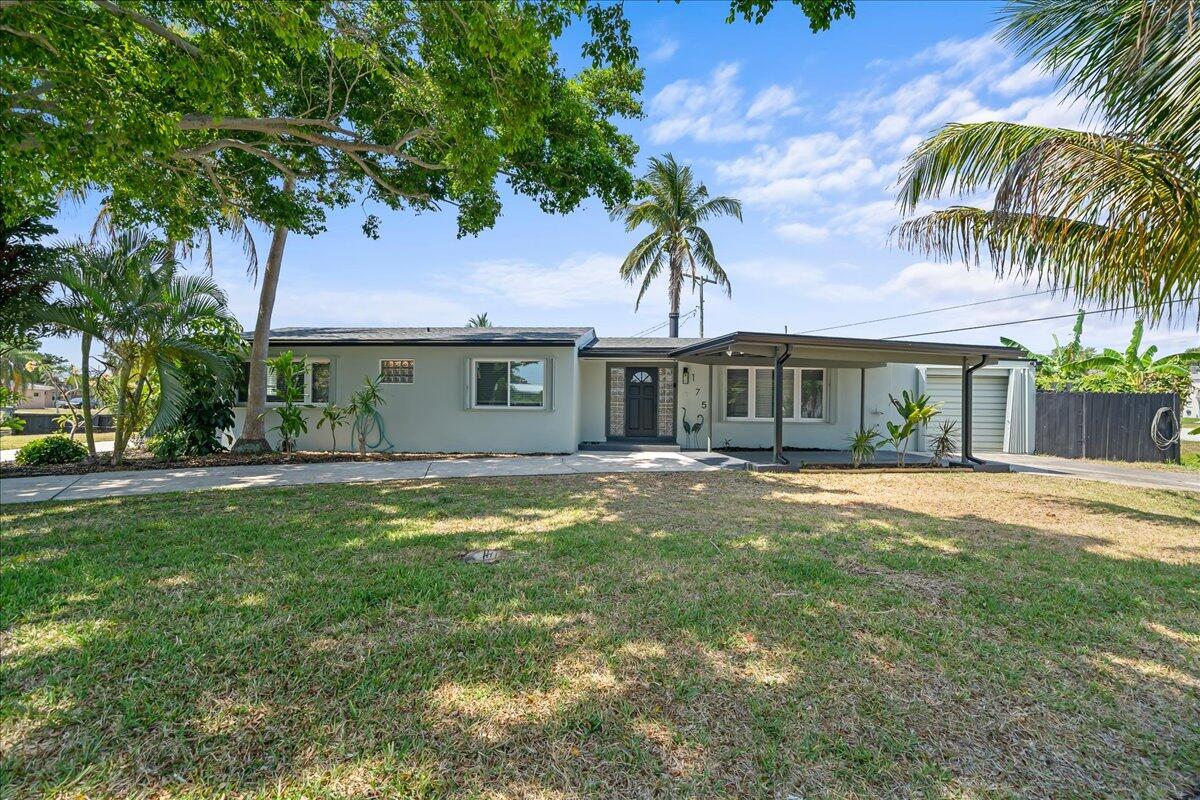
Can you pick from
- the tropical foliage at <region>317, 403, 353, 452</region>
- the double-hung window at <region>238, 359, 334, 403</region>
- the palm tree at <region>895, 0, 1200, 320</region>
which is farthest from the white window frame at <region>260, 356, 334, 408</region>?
the palm tree at <region>895, 0, 1200, 320</region>

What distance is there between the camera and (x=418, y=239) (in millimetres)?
11922

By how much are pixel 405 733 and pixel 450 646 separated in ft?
2.39

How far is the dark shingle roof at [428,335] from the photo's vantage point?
37.6 feet

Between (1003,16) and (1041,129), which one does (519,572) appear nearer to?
(1041,129)

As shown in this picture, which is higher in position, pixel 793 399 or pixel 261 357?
pixel 261 357

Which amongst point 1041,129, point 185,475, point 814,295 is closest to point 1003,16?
point 1041,129

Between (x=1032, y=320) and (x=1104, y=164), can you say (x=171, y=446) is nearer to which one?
(x=1104, y=164)

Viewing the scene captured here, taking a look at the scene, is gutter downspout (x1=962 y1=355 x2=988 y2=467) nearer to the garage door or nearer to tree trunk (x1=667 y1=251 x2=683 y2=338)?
the garage door

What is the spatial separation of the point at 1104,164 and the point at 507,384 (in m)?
10.2

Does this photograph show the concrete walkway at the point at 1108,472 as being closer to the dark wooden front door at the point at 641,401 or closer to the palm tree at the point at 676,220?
the dark wooden front door at the point at 641,401

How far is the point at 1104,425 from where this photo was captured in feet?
42.8

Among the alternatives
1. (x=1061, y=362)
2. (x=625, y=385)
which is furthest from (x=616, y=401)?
(x=1061, y=362)

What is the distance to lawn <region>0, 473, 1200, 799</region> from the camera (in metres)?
2.13

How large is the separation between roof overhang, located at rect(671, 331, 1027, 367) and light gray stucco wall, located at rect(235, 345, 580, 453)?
326cm
